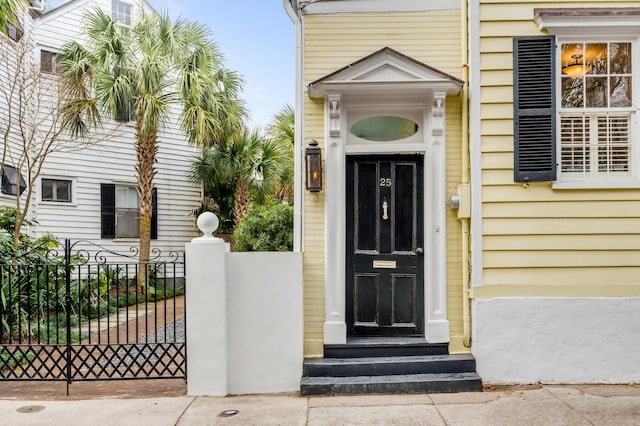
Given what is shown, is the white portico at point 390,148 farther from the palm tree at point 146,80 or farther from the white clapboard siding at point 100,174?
the white clapboard siding at point 100,174

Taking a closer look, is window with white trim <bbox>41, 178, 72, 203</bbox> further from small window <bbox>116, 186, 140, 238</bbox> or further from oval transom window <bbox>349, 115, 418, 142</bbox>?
oval transom window <bbox>349, 115, 418, 142</bbox>

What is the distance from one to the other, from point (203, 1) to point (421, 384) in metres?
12.3

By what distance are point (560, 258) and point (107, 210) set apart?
1147 cm

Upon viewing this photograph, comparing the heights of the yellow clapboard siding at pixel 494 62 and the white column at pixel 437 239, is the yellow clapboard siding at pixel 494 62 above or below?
above

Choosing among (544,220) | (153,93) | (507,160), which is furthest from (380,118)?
(153,93)

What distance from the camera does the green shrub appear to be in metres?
7.79

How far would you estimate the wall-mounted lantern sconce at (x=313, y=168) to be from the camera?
5.16 m

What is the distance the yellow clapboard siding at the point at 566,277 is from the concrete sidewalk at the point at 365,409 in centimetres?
107

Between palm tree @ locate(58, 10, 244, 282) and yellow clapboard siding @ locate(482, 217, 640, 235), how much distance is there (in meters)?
7.93

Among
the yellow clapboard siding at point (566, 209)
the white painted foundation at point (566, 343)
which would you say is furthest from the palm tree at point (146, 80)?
the white painted foundation at point (566, 343)

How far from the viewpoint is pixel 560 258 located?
200 inches

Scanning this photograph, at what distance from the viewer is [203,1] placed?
1333cm

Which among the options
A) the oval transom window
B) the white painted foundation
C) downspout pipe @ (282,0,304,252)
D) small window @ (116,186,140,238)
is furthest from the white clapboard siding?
the white painted foundation

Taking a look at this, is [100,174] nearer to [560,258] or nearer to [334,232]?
[334,232]
